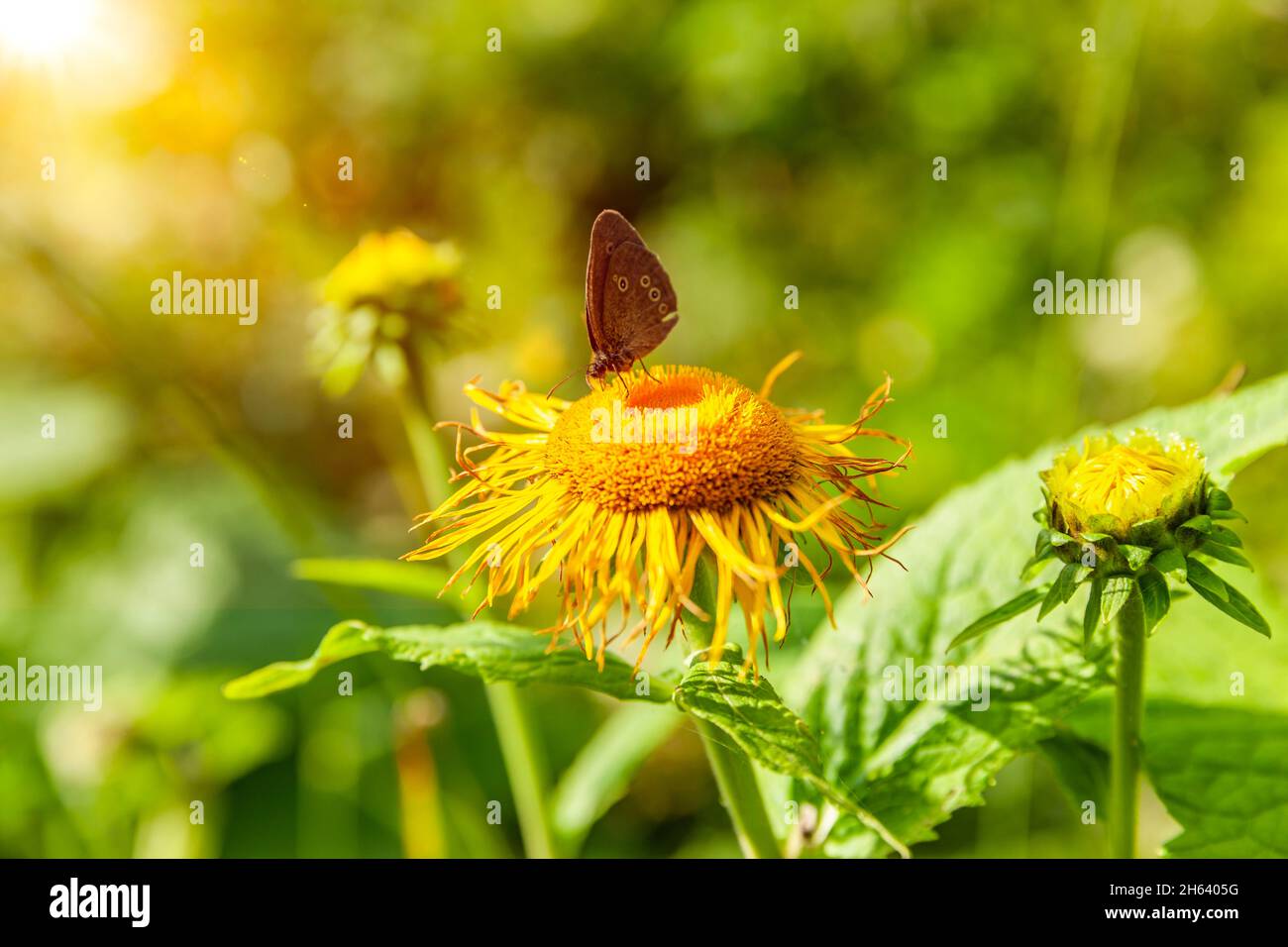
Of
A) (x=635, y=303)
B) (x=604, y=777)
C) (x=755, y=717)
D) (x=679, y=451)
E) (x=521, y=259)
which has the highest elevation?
(x=521, y=259)

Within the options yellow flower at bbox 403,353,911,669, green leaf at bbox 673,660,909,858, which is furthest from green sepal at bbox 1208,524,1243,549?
green leaf at bbox 673,660,909,858

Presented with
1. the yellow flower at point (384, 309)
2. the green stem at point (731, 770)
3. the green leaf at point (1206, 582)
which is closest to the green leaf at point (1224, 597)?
the green leaf at point (1206, 582)

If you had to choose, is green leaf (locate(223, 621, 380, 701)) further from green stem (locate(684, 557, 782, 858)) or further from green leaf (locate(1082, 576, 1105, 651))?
green leaf (locate(1082, 576, 1105, 651))

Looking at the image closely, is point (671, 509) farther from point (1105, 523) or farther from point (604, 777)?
point (604, 777)

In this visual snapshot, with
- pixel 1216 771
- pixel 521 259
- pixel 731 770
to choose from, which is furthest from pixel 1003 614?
pixel 521 259
